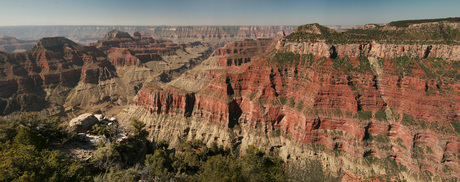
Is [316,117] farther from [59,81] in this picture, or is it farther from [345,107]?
[59,81]

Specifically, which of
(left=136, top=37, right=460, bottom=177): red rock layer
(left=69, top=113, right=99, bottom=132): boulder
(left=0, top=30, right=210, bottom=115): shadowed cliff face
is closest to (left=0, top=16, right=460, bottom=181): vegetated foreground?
(left=136, top=37, right=460, bottom=177): red rock layer

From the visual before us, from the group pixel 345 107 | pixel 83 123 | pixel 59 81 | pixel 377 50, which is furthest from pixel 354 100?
pixel 59 81

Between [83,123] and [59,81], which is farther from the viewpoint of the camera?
[59,81]

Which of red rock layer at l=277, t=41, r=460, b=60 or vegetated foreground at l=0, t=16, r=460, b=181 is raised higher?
red rock layer at l=277, t=41, r=460, b=60

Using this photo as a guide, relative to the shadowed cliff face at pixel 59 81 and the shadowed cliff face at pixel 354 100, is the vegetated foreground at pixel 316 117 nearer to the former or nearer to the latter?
the shadowed cliff face at pixel 354 100

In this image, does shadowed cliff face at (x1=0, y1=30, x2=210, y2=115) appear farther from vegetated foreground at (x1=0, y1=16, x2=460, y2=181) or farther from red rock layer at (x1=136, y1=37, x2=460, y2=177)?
red rock layer at (x1=136, y1=37, x2=460, y2=177)

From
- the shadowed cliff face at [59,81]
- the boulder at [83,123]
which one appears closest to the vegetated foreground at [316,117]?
the boulder at [83,123]
